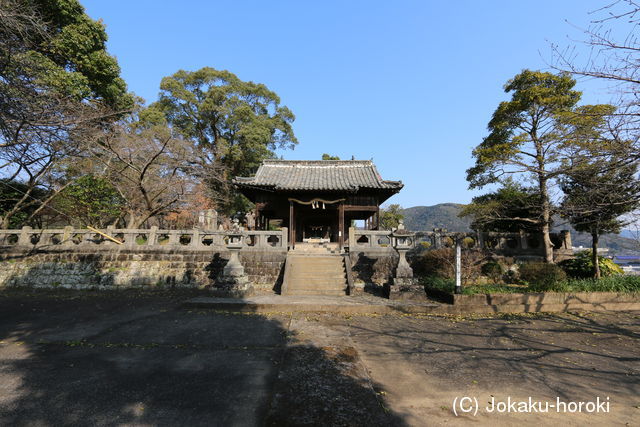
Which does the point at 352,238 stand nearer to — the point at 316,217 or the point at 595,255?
the point at 316,217

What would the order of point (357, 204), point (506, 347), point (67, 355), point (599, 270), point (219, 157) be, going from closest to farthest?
point (67, 355) → point (506, 347) → point (599, 270) → point (357, 204) → point (219, 157)

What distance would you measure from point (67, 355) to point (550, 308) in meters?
12.3

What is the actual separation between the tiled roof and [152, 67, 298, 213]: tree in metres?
6.31

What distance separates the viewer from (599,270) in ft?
33.5

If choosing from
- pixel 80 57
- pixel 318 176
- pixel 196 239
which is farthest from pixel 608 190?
pixel 80 57

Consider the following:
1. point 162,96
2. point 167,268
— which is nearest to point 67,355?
point 167,268

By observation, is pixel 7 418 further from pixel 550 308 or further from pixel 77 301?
pixel 550 308

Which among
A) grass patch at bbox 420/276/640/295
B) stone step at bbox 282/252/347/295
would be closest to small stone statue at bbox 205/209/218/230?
stone step at bbox 282/252/347/295

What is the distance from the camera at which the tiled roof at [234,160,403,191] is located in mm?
15031

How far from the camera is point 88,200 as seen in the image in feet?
53.5

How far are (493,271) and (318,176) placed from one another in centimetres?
1105

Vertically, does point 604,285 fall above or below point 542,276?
below

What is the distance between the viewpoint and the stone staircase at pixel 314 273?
1020 centimetres

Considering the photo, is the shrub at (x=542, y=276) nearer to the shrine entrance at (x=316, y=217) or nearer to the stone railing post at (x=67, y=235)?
the shrine entrance at (x=316, y=217)
